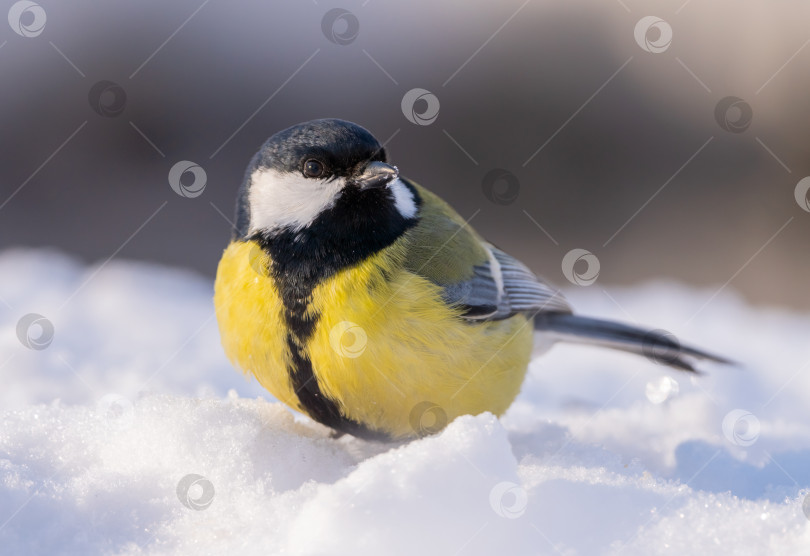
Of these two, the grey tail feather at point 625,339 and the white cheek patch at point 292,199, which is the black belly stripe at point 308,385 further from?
the grey tail feather at point 625,339

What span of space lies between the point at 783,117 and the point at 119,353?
426 centimetres

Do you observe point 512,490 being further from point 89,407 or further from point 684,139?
point 684,139

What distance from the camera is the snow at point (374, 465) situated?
1248 mm

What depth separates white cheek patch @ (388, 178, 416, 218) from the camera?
6.48 ft

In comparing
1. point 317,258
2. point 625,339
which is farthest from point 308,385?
point 625,339

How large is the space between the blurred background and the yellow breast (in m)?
2.77

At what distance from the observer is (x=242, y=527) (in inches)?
54.0

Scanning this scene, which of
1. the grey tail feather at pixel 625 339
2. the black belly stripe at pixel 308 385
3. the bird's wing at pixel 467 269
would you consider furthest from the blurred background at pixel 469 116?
the black belly stripe at pixel 308 385

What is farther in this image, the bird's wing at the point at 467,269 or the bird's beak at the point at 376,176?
the bird's wing at the point at 467,269

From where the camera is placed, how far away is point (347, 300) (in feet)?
5.69

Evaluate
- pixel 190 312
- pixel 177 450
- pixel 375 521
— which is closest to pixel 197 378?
pixel 190 312

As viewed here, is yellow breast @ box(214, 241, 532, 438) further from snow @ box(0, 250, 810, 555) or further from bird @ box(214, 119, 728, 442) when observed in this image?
snow @ box(0, 250, 810, 555)

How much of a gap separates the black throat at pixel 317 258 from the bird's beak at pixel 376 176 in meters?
0.03

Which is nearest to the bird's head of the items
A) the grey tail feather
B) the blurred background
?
the grey tail feather
